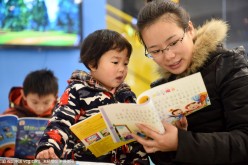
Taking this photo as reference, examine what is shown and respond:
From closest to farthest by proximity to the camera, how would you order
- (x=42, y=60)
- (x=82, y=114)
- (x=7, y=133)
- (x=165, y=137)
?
(x=165, y=137)
(x=82, y=114)
(x=7, y=133)
(x=42, y=60)

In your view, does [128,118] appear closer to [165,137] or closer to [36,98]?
[165,137]

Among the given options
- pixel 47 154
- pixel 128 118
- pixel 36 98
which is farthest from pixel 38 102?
pixel 128 118

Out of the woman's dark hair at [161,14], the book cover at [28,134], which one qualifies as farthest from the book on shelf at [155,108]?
the book cover at [28,134]

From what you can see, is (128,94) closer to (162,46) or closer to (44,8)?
(162,46)

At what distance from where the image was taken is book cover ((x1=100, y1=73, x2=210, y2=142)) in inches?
38.4

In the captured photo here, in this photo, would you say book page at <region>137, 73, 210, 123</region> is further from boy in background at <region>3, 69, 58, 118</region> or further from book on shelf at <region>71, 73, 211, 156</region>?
boy in background at <region>3, 69, 58, 118</region>

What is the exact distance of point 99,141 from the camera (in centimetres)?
118

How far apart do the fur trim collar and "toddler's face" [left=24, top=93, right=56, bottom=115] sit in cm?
121

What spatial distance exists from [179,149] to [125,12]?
2522 millimetres

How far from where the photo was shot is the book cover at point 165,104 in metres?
0.98

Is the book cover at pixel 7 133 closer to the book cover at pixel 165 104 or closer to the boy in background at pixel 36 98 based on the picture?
the boy in background at pixel 36 98

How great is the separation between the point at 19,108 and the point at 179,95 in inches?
55.0

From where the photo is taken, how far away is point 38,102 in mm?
2150

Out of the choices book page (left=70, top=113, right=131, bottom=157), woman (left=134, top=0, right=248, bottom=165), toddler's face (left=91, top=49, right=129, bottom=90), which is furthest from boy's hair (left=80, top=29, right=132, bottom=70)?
book page (left=70, top=113, right=131, bottom=157)
